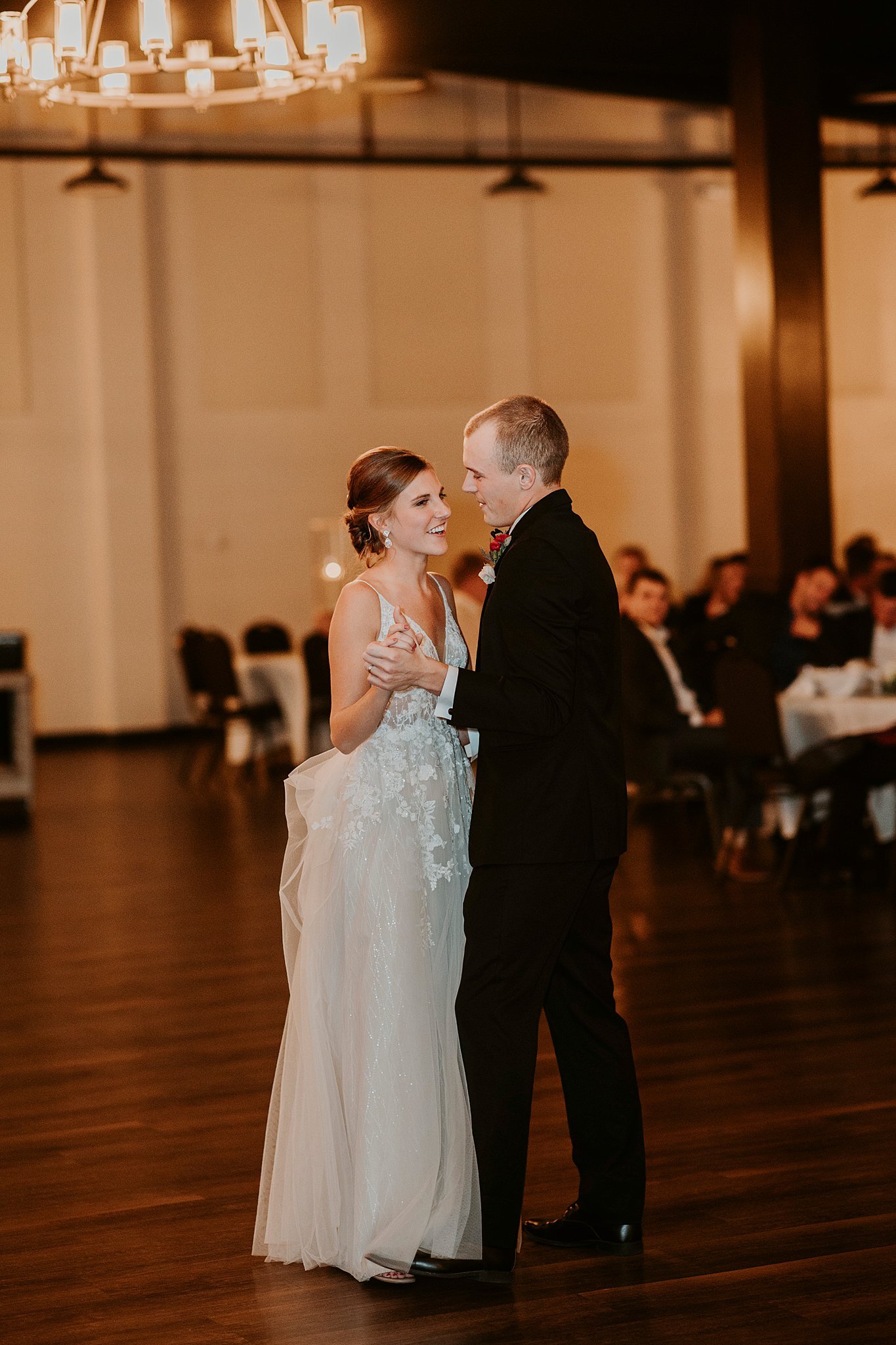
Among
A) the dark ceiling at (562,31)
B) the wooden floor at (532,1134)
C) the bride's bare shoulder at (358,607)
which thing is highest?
the dark ceiling at (562,31)

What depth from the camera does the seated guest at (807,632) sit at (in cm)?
784

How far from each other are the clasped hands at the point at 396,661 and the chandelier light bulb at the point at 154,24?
162 inches

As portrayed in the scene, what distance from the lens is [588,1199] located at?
9.79ft

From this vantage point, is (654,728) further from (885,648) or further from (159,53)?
(159,53)

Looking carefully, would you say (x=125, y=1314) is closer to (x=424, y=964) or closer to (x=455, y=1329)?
(x=455, y=1329)

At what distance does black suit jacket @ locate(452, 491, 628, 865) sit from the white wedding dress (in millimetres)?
228

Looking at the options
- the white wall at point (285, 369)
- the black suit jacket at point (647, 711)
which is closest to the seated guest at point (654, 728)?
the black suit jacket at point (647, 711)

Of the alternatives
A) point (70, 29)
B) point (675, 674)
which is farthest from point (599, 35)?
point (70, 29)

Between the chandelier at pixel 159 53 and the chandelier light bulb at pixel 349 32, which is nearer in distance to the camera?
the chandelier at pixel 159 53

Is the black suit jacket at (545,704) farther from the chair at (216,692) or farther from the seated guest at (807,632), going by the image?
the chair at (216,692)

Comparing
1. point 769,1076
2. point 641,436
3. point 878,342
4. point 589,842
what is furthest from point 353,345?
point 589,842

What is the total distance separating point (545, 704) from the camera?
274 cm

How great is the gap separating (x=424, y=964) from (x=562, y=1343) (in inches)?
27.2

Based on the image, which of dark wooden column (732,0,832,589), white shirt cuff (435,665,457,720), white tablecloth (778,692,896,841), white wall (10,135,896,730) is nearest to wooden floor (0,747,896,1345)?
white tablecloth (778,692,896,841)
